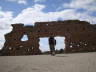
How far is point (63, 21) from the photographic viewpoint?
29.1 metres

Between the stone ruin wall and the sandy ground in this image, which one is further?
the stone ruin wall

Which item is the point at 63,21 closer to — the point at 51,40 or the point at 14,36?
the point at 14,36

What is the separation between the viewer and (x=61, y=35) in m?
29.0

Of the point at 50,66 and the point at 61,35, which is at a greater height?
the point at 61,35

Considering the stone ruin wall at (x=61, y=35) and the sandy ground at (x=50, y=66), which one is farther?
the stone ruin wall at (x=61, y=35)

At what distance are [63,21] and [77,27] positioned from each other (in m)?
1.94

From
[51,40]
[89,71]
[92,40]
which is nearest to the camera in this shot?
[89,71]

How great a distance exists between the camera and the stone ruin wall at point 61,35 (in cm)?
2862

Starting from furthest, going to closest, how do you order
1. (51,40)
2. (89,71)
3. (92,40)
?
(92,40)
(51,40)
(89,71)

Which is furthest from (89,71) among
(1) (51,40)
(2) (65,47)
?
(2) (65,47)

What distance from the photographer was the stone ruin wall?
28625mm

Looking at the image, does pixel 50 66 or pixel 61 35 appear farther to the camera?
pixel 61 35

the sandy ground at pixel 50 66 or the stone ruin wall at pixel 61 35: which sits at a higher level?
the stone ruin wall at pixel 61 35

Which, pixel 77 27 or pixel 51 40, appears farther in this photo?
pixel 77 27
